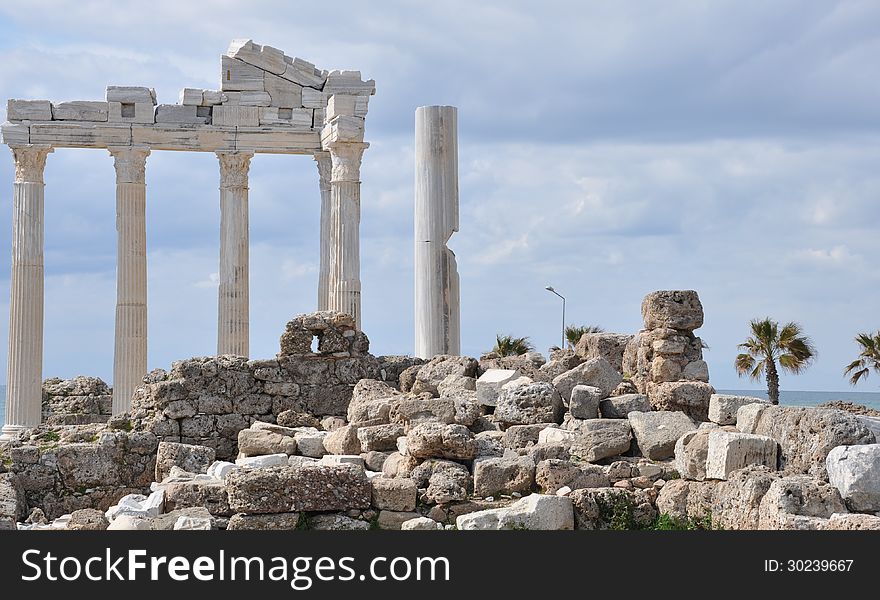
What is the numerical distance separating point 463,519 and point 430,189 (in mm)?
9516

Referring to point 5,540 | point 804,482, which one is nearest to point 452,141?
point 804,482

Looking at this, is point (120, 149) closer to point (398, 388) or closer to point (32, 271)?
point (32, 271)

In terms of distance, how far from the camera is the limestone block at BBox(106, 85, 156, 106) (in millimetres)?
31203

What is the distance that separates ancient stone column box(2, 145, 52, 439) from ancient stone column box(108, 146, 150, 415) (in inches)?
66.5

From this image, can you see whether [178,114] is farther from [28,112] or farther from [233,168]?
[28,112]

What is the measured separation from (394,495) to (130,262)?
17.2m

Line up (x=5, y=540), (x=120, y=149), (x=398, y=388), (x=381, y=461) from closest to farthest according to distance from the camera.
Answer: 1. (x=5, y=540)
2. (x=381, y=461)
3. (x=398, y=388)
4. (x=120, y=149)

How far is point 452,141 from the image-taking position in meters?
23.4

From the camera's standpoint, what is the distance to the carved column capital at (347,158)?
3034cm

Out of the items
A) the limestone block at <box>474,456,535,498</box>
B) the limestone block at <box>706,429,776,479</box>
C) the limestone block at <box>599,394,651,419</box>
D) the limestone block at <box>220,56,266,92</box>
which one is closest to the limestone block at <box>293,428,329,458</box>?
the limestone block at <box>474,456,535,498</box>

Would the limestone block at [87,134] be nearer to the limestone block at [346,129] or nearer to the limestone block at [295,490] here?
the limestone block at [346,129]

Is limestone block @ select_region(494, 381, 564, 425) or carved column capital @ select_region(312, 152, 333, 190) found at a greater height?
carved column capital @ select_region(312, 152, 333, 190)

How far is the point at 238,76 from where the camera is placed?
31672 mm

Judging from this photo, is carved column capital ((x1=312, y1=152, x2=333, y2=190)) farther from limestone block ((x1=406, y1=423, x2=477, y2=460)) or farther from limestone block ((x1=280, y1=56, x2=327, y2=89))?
limestone block ((x1=406, y1=423, x2=477, y2=460))
